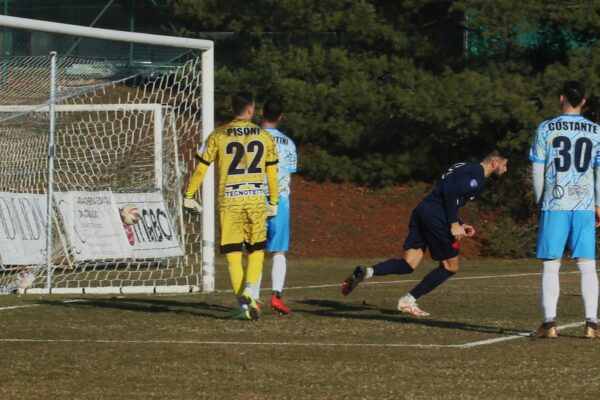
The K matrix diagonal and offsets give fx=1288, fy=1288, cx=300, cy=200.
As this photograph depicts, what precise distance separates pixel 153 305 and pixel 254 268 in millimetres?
2241

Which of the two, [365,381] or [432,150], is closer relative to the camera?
[365,381]

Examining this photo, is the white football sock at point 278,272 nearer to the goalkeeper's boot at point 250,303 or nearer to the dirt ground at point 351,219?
the goalkeeper's boot at point 250,303

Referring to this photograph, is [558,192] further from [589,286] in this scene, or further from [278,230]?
[278,230]

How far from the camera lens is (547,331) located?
992 centimetres

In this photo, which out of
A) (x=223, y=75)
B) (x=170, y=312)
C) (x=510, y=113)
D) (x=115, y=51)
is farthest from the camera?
(x=223, y=75)

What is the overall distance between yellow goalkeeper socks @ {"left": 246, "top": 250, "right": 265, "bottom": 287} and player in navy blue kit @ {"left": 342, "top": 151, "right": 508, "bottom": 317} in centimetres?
117

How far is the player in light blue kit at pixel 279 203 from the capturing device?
1209 cm

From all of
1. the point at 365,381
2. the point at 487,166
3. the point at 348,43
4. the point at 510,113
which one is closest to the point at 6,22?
the point at 487,166

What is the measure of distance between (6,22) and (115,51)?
402 cm

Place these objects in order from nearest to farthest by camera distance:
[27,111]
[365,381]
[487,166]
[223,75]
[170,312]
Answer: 1. [365,381]
2. [487,166]
3. [170,312]
4. [27,111]
5. [223,75]

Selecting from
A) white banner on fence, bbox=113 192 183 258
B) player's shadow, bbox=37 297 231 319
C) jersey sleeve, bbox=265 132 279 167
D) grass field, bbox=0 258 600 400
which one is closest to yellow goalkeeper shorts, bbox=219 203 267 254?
jersey sleeve, bbox=265 132 279 167

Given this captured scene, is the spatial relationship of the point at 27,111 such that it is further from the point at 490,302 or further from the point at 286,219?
the point at 490,302

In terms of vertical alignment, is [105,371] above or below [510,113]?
below

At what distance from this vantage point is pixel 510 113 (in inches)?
1053
